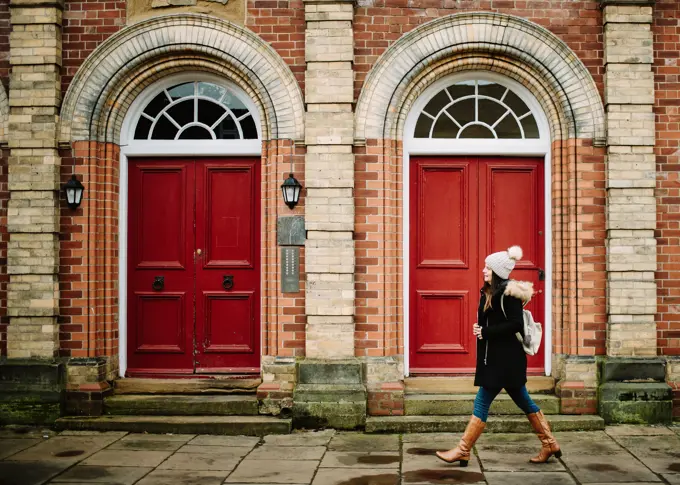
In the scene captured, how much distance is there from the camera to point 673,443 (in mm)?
6359

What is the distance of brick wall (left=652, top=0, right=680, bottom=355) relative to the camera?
282 inches

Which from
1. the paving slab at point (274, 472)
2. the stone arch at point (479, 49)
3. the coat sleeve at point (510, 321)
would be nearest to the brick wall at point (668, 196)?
the stone arch at point (479, 49)

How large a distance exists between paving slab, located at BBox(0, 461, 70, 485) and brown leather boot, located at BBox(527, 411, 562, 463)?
3915 mm

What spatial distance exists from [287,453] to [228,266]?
226 cm

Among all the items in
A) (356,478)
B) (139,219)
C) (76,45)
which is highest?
(76,45)

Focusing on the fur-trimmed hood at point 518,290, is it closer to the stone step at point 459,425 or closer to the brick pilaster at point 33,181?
the stone step at point 459,425

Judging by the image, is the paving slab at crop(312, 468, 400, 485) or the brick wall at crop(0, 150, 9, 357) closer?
the paving slab at crop(312, 468, 400, 485)

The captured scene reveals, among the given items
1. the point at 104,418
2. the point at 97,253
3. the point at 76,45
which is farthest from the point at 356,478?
the point at 76,45

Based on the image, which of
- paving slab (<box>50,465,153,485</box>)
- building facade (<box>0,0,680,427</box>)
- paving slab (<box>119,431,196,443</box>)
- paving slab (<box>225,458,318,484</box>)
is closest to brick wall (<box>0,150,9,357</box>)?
building facade (<box>0,0,680,427</box>)

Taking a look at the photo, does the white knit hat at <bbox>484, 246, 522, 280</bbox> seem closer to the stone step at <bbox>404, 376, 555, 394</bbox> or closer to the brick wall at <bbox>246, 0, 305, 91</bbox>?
the stone step at <bbox>404, 376, 555, 394</bbox>

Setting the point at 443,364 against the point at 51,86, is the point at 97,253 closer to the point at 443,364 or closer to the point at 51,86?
the point at 51,86

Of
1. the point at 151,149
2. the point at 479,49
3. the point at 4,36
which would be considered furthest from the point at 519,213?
the point at 4,36

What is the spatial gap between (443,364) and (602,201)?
2.41 m

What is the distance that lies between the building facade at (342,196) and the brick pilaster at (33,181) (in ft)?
0.07
